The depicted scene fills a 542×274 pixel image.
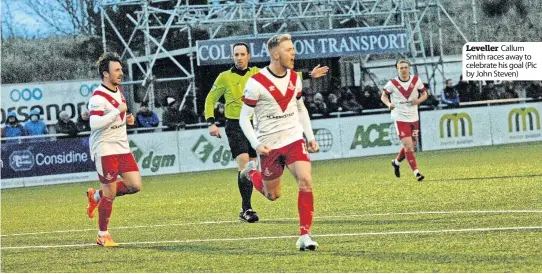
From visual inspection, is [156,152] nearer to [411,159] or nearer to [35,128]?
[35,128]

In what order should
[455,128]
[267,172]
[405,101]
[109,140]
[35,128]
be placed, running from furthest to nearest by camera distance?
[455,128] < [35,128] < [405,101] < [109,140] < [267,172]

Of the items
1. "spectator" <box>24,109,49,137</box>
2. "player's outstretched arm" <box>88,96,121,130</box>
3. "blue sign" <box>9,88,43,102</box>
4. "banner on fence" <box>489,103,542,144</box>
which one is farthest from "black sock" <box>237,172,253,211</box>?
"blue sign" <box>9,88,43,102</box>

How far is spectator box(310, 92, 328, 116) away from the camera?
31969mm

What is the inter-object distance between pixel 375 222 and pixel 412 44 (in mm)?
23214

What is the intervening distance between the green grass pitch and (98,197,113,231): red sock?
28cm

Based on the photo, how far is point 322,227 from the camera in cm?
1366

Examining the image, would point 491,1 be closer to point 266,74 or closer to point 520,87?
point 520,87

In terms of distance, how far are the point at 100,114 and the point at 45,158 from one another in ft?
54.4

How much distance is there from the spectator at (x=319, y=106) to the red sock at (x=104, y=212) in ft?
62.0

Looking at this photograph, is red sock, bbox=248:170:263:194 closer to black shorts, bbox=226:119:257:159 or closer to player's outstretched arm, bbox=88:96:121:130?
player's outstretched arm, bbox=88:96:121:130

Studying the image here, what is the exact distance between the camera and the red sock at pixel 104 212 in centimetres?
1311

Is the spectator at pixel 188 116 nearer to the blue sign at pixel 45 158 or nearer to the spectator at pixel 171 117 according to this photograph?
the spectator at pixel 171 117

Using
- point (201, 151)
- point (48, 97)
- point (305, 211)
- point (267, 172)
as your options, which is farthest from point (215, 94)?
point (48, 97)

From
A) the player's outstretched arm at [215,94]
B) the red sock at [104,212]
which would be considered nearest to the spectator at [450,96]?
the player's outstretched arm at [215,94]
